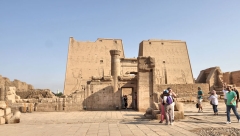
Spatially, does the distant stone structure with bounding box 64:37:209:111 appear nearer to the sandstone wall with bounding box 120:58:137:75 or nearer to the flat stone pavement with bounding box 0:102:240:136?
the sandstone wall with bounding box 120:58:137:75

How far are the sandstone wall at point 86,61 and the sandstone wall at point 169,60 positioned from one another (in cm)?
513

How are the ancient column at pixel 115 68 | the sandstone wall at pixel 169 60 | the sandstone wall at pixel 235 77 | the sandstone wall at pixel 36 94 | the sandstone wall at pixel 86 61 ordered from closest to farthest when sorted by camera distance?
the ancient column at pixel 115 68
the sandstone wall at pixel 36 94
the sandstone wall at pixel 235 77
the sandstone wall at pixel 86 61
the sandstone wall at pixel 169 60

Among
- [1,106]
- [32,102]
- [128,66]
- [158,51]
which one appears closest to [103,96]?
[32,102]

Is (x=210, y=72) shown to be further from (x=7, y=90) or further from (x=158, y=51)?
(x=7, y=90)

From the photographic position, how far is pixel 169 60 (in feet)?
116

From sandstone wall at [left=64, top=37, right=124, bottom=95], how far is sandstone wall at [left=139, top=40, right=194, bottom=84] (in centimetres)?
513

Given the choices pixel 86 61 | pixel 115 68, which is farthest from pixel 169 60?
pixel 115 68

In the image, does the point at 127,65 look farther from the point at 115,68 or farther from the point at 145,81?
the point at 145,81

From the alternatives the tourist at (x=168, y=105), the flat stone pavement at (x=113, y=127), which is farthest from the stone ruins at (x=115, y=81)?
the tourist at (x=168, y=105)

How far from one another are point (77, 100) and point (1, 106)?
722 centimetres

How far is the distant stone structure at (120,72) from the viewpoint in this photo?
1563 centimetres

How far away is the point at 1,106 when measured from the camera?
8.77 metres

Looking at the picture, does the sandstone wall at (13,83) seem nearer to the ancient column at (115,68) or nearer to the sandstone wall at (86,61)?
the sandstone wall at (86,61)

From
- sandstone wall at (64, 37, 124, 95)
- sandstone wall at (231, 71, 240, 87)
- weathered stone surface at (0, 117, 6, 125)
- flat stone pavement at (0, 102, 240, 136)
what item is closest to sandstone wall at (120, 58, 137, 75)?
sandstone wall at (64, 37, 124, 95)
